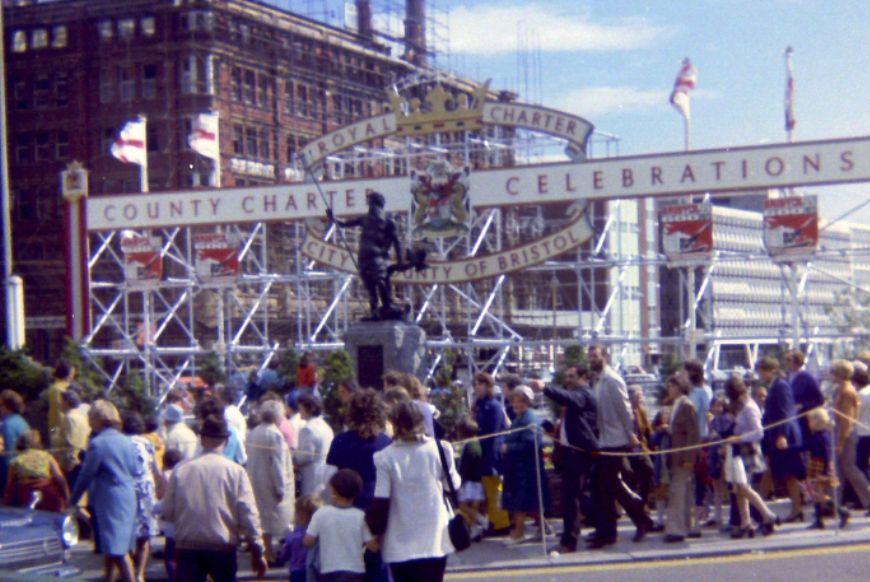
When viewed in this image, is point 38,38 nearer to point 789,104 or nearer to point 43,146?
point 43,146

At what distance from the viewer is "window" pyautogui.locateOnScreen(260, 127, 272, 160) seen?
51.1m

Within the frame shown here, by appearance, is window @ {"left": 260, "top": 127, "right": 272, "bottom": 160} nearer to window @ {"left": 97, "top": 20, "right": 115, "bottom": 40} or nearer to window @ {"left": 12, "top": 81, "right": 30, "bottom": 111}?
window @ {"left": 97, "top": 20, "right": 115, "bottom": 40}

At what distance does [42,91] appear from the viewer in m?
55.0

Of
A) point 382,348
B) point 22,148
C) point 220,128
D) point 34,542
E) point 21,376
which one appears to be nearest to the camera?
point 34,542

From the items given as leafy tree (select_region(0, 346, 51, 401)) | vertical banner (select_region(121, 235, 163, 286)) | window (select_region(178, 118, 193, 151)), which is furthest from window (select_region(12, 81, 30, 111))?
leafy tree (select_region(0, 346, 51, 401))

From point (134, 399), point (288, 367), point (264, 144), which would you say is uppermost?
point (264, 144)

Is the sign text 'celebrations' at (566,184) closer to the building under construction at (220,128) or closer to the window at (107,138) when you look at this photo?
the building under construction at (220,128)

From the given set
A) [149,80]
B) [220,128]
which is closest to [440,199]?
[220,128]

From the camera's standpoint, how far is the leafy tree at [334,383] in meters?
17.5

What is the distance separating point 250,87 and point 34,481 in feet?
135

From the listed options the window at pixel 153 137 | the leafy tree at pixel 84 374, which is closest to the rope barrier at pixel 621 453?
the leafy tree at pixel 84 374

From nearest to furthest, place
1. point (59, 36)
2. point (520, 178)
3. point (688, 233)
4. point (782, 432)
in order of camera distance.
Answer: point (782, 432), point (520, 178), point (688, 233), point (59, 36)

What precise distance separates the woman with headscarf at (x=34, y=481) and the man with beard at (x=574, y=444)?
4.55m

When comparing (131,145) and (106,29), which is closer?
(131,145)
